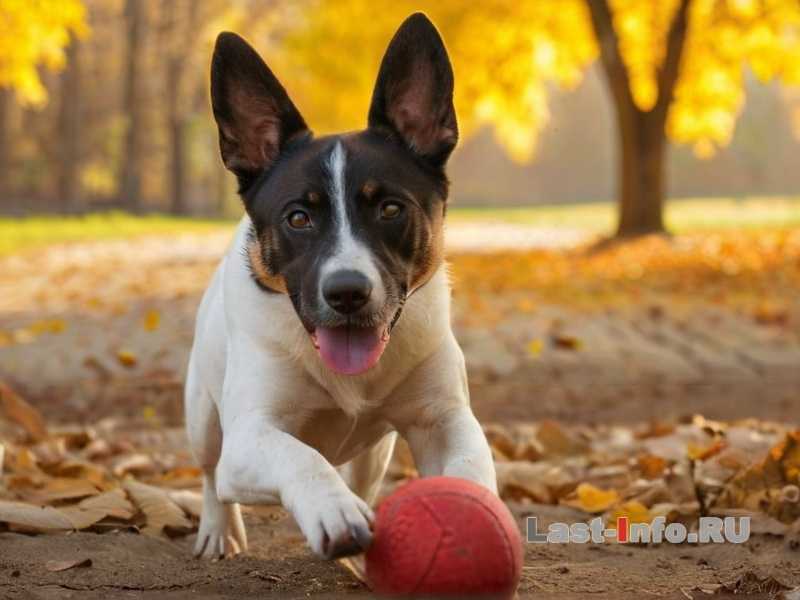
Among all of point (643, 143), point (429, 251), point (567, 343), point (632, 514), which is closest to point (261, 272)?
point (429, 251)

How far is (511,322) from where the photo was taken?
38.6 ft

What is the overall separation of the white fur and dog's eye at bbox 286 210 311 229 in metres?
0.18

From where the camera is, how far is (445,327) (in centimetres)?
423

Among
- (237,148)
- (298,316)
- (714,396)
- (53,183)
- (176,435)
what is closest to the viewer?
(298,316)

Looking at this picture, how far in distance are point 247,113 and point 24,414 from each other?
320cm

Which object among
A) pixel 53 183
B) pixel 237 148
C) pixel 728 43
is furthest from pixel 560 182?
pixel 237 148

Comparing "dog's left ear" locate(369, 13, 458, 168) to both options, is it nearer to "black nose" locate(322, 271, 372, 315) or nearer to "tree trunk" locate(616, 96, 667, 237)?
"black nose" locate(322, 271, 372, 315)

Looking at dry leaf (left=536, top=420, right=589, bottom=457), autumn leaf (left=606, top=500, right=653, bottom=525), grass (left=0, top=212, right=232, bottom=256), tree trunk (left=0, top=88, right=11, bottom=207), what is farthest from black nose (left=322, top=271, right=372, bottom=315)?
tree trunk (left=0, top=88, right=11, bottom=207)

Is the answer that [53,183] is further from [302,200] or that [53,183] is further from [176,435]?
[302,200]

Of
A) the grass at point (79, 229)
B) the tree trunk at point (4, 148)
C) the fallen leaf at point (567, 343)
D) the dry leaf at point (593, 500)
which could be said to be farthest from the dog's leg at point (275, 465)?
the tree trunk at point (4, 148)

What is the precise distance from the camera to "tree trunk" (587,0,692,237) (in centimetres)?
2209

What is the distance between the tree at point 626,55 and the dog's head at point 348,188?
58.6ft

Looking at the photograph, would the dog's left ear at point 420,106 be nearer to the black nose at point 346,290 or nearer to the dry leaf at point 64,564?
the black nose at point 346,290

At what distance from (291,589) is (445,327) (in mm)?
1079
